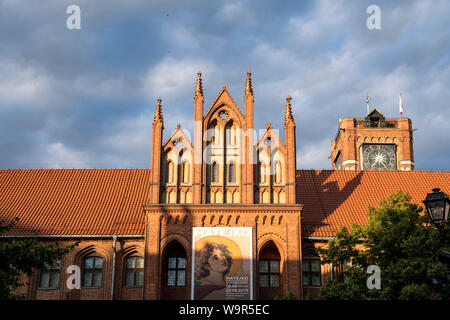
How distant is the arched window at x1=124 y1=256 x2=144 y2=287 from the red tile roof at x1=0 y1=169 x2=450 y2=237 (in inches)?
62.6

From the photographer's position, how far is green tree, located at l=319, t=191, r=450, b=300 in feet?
73.7

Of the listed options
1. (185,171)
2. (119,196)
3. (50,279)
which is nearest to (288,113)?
(185,171)

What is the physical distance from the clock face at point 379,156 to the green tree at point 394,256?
100 feet

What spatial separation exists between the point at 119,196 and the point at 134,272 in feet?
17.4

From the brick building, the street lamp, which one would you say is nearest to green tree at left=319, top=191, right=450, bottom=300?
the brick building

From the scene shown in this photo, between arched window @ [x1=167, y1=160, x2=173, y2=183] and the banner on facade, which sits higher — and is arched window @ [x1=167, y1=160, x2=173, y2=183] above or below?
above

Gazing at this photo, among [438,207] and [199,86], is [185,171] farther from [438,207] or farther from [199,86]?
[438,207]

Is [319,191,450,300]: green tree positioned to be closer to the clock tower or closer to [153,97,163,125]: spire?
[153,97,163,125]: spire

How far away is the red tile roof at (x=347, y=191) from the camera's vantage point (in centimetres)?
3148

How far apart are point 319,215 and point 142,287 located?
10433 mm

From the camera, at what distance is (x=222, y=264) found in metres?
27.7

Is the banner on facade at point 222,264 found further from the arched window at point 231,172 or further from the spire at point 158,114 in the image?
the spire at point 158,114
